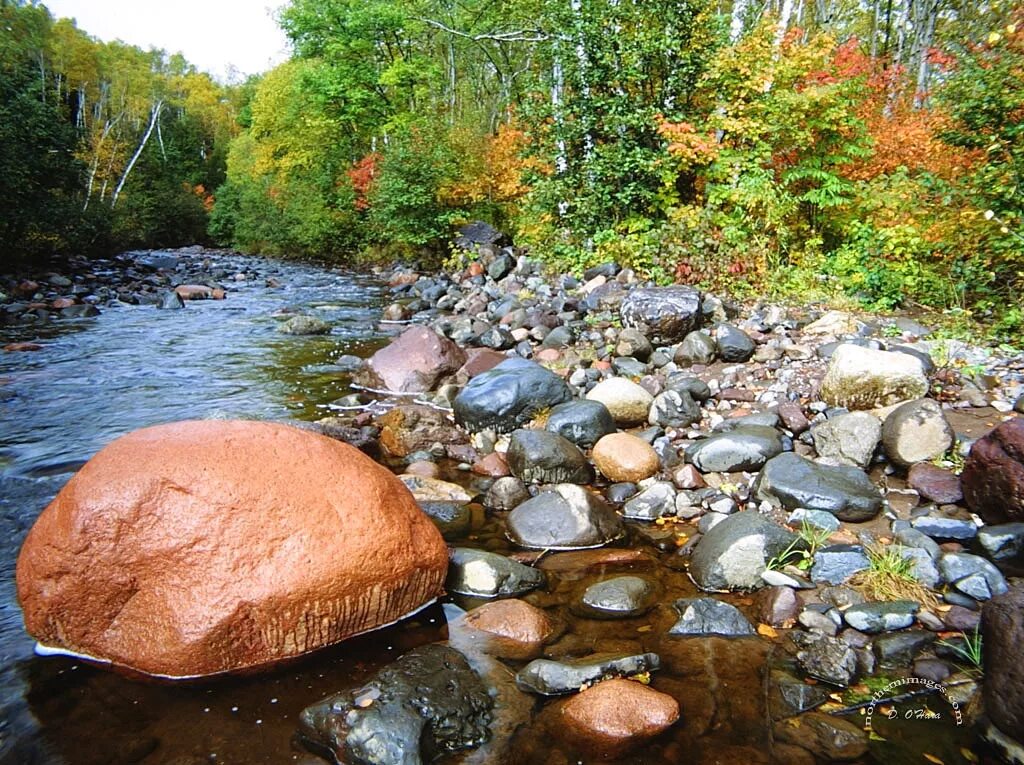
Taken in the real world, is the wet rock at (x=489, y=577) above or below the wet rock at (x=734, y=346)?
below

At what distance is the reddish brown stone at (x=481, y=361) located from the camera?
29.0 feet

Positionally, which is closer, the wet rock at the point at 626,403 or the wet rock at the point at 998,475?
the wet rock at the point at 998,475

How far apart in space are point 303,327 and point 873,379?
394 inches

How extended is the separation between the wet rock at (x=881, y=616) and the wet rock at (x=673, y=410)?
9.93ft

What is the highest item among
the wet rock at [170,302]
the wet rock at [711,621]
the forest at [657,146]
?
the forest at [657,146]

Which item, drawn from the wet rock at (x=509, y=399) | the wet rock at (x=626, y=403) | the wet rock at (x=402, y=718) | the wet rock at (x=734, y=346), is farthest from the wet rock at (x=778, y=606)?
the wet rock at (x=734, y=346)

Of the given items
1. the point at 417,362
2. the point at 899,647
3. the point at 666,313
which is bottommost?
the point at 899,647

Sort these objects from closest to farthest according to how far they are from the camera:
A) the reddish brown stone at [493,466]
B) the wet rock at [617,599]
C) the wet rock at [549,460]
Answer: the wet rock at [617,599] → the wet rock at [549,460] → the reddish brown stone at [493,466]

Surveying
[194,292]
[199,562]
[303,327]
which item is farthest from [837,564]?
[194,292]

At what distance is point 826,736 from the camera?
3.04 metres

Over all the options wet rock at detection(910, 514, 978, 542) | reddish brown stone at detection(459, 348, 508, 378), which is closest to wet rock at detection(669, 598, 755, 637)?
wet rock at detection(910, 514, 978, 542)

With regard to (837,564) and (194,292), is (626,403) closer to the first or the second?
(837,564)

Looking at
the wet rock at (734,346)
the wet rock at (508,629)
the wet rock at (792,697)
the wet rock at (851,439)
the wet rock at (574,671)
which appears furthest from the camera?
the wet rock at (734,346)

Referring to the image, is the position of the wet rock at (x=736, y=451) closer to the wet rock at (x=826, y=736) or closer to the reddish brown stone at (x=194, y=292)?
the wet rock at (x=826, y=736)
